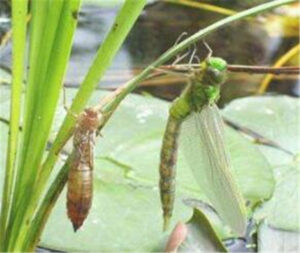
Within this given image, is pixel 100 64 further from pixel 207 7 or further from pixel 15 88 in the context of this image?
pixel 207 7

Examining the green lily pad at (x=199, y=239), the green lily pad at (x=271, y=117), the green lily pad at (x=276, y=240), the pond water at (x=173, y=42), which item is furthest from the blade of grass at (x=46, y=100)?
the pond water at (x=173, y=42)

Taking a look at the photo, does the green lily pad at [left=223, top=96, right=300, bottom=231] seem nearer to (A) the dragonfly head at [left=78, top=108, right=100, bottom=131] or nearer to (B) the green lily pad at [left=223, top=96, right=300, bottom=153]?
(B) the green lily pad at [left=223, top=96, right=300, bottom=153]

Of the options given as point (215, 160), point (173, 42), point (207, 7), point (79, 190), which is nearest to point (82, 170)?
point (79, 190)

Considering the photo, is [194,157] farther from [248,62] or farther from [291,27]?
[291,27]

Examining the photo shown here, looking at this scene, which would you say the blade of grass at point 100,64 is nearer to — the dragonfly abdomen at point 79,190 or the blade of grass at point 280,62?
the dragonfly abdomen at point 79,190

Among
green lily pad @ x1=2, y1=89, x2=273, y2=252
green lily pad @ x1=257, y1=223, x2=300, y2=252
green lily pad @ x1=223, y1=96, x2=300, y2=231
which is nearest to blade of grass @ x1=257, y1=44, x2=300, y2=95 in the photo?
green lily pad @ x1=223, y1=96, x2=300, y2=231

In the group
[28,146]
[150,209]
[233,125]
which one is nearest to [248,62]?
[233,125]
